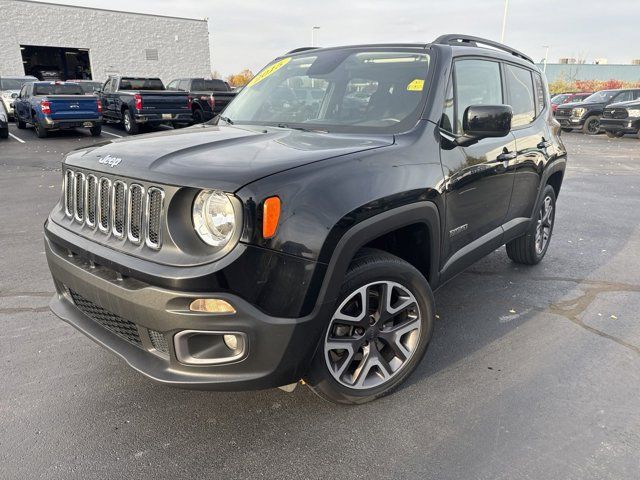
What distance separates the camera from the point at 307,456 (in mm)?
2326

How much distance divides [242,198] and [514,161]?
8.32ft

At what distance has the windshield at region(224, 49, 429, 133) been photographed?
10.0ft

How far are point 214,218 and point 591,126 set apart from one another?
2176 centimetres

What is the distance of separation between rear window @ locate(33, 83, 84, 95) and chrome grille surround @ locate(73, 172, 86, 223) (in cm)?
1461

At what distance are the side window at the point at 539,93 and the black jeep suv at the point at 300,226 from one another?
1.11 metres

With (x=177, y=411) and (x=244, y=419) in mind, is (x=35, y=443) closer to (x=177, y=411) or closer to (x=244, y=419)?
(x=177, y=411)

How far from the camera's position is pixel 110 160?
2467mm

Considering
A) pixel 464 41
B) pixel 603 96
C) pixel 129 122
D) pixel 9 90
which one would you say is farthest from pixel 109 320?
pixel 9 90

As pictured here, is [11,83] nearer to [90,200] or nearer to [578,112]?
[90,200]

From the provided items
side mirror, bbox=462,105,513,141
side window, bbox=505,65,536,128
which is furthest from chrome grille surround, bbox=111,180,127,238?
side window, bbox=505,65,536,128

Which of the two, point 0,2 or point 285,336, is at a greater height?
point 0,2

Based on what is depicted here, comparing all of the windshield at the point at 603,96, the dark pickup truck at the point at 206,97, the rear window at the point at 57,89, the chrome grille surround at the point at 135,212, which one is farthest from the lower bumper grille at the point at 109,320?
the windshield at the point at 603,96

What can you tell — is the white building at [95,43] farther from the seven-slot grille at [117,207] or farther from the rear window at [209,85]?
the seven-slot grille at [117,207]

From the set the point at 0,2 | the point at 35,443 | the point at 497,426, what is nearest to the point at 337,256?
the point at 497,426
